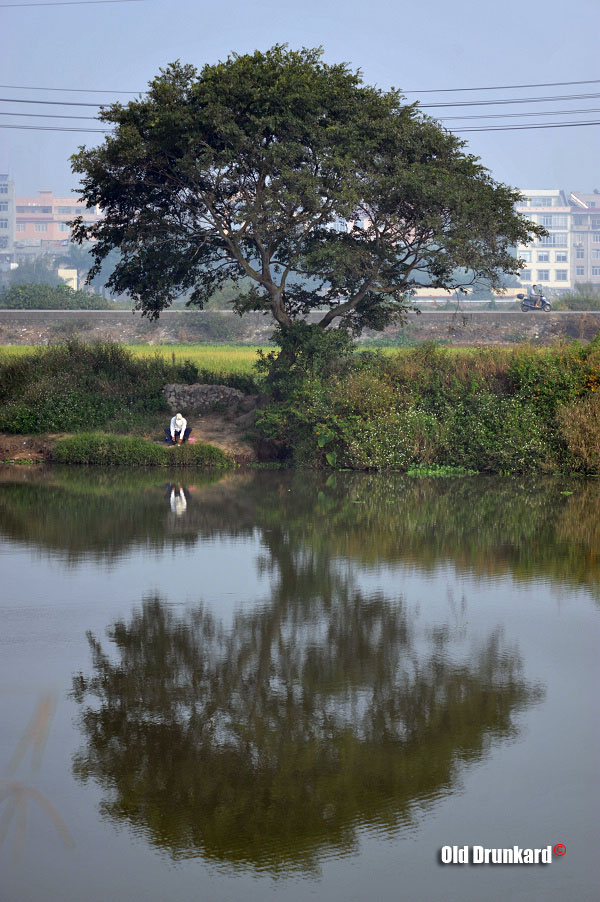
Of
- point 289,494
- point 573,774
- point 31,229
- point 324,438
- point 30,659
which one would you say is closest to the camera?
point 573,774

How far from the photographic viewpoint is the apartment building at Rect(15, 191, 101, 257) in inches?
7367

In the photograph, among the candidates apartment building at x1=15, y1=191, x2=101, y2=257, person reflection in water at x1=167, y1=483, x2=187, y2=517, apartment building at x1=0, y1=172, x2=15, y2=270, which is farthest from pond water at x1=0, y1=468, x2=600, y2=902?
apartment building at x1=15, y1=191, x2=101, y2=257

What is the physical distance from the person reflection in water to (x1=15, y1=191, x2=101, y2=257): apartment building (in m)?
168

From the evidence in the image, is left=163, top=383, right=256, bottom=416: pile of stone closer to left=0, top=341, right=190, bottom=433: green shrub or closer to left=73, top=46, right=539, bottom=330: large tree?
left=0, top=341, right=190, bottom=433: green shrub

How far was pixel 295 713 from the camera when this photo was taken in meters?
6.67

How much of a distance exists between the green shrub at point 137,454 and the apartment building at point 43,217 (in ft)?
534

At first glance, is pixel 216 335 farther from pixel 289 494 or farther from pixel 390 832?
pixel 390 832

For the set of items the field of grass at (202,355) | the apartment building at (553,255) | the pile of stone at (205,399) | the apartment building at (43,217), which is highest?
the apartment building at (43,217)

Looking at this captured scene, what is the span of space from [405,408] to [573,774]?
16.6m

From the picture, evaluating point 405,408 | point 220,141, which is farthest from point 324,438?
point 220,141

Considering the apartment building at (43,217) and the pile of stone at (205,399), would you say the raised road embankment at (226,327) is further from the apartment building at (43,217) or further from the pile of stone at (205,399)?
the apartment building at (43,217)

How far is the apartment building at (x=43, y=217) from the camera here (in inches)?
7367

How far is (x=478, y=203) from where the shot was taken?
2272 cm

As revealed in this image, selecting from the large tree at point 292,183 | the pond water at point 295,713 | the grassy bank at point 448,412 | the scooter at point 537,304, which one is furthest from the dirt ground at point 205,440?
the scooter at point 537,304
